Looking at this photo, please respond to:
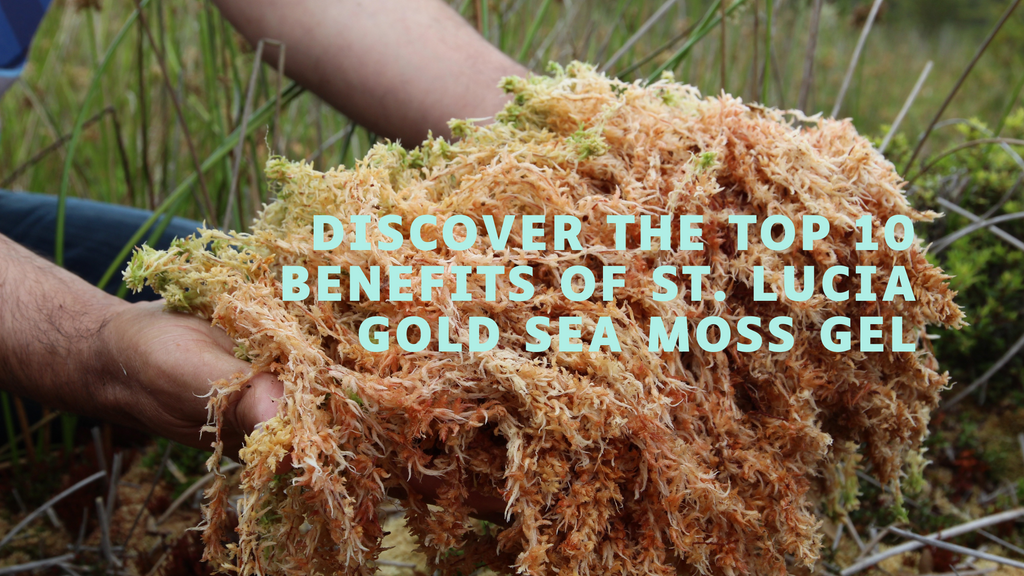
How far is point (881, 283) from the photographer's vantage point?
2.65ft

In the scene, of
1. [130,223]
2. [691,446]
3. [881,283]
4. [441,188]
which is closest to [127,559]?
[130,223]

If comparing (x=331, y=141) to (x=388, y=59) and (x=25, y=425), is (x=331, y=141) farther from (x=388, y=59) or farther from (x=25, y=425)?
(x=25, y=425)

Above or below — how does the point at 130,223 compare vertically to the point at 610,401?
above

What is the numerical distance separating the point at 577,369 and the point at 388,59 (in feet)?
2.62

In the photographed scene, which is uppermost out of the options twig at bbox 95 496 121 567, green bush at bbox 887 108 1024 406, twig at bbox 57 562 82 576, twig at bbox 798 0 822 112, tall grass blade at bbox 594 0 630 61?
tall grass blade at bbox 594 0 630 61

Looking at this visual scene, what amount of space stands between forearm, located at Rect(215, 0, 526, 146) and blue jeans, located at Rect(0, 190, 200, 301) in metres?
0.51

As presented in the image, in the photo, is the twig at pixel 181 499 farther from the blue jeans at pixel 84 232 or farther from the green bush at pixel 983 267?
the green bush at pixel 983 267

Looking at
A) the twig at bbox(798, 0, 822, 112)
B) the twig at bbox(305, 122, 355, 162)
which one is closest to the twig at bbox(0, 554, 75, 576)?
the twig at bbox(305, 122, 355, 162)

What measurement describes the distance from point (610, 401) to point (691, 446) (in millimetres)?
137

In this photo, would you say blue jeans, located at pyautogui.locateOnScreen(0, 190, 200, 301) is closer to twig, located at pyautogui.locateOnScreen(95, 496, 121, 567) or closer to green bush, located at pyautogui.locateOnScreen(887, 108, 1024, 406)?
twig, located at pyautogui.locateOnScreen(95, 496, 121, 567)

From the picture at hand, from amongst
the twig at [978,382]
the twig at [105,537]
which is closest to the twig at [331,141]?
the twig at [105,537]

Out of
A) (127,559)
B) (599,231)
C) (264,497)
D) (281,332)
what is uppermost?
(599,231)

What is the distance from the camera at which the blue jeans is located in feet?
5.12

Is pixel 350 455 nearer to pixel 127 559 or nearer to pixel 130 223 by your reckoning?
pixel 127 559
